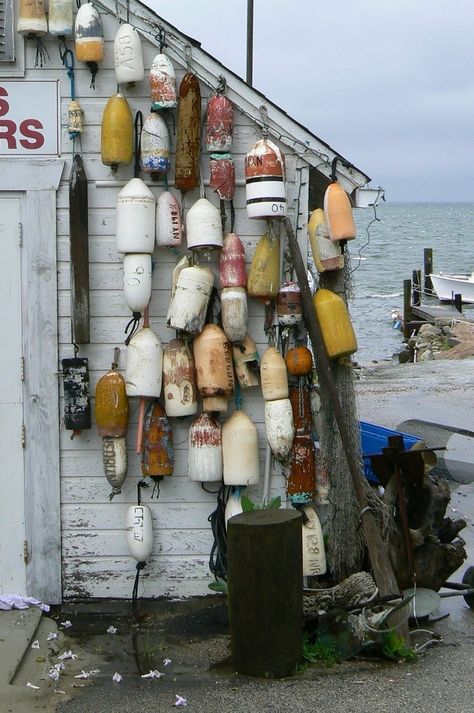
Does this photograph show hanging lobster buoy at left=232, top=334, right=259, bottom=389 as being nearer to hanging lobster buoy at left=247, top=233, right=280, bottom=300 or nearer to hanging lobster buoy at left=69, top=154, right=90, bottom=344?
hanging lobster buoy at left=247, top=233, right=280, bottom=300

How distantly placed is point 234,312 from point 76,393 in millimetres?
1070

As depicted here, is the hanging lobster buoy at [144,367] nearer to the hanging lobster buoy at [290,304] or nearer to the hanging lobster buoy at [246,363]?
the hanging lobster buoy at [246,363]

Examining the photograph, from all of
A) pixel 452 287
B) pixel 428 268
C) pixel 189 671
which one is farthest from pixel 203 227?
pixel 428 268

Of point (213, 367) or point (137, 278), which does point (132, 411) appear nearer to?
point (213, 367)

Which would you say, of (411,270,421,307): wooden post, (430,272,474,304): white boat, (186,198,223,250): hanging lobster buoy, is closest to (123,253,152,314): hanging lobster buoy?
(186,198,223,250): hanging lobster buoy

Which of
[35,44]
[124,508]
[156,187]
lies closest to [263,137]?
[156,187]

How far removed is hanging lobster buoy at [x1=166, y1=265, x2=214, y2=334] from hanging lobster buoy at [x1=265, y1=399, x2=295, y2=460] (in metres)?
0.66

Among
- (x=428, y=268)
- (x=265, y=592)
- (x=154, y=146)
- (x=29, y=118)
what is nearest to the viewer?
(x=265, y=592)

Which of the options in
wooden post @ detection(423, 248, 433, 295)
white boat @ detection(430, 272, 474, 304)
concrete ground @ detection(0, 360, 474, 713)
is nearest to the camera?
concrete ground @ detection(0, 360, 474, 713)

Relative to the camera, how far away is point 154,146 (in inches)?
249

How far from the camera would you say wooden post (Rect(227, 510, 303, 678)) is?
18.3 ft

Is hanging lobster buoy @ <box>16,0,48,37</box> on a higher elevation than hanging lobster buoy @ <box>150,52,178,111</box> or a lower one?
higher

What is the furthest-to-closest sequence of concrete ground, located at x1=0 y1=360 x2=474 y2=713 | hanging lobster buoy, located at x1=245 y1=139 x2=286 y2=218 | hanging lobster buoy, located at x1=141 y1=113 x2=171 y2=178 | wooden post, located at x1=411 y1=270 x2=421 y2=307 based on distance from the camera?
wooden post, located at x1=411 y1=270 x2=421 y2=307 → hanging lobster buoy, located at x1=141 y1=113 x2=171 y2=178 → hanging lobster buoy, located at x1=245 y1=139 x2=286 y2=218 → concrete ground, located at x1=0 y1=360 x2=474 y2=713

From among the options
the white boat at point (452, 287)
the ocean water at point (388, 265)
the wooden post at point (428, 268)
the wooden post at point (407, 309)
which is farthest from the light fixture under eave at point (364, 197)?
the white boat at point (452, 287)
